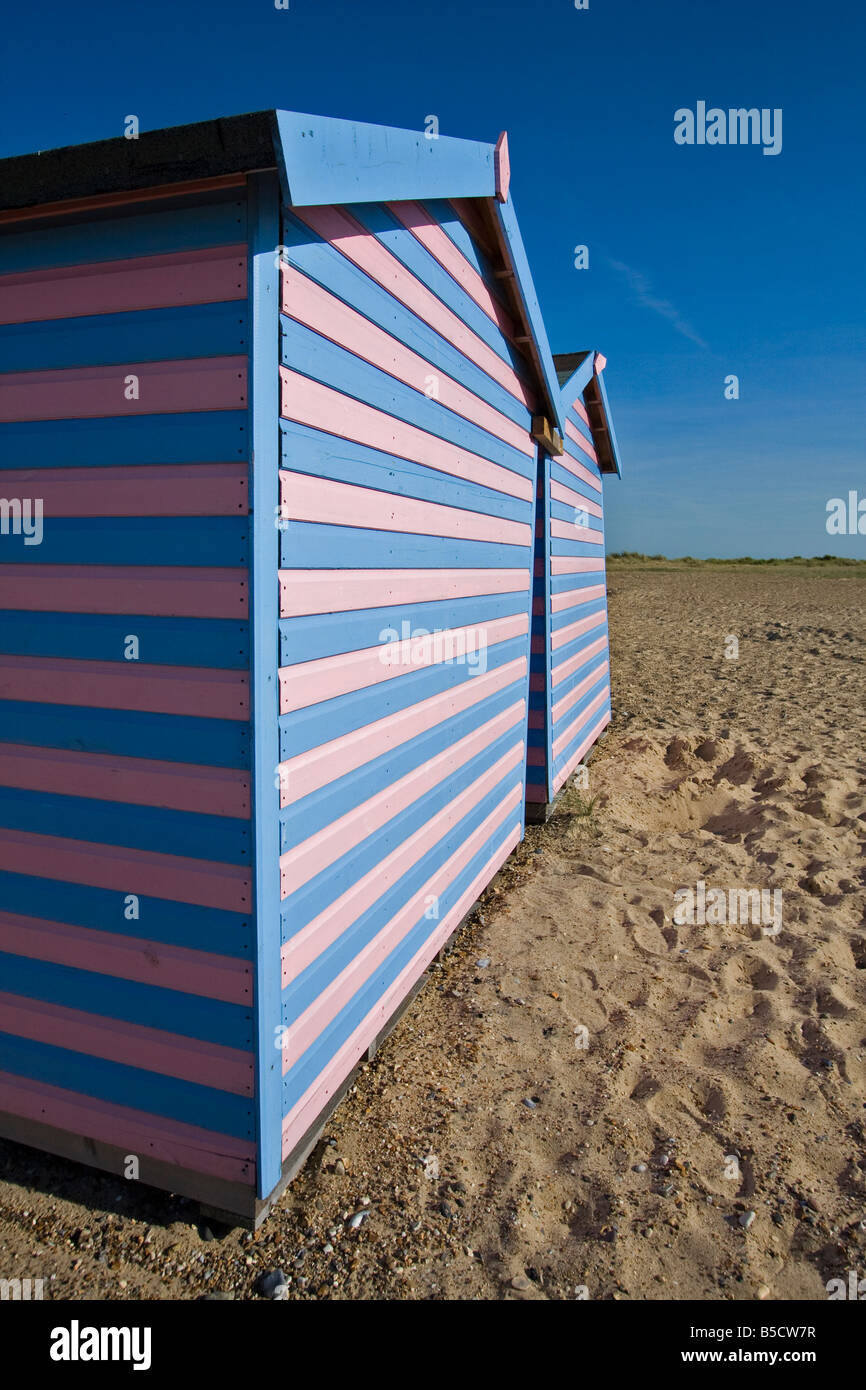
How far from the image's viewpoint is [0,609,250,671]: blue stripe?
2.43m

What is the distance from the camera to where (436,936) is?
4.30 m

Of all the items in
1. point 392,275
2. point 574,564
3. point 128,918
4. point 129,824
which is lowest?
point 128,918

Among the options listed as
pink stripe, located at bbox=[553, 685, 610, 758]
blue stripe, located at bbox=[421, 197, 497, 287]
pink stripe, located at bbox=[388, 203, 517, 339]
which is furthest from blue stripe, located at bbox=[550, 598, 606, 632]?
blue stripe, located at bbox=[421, 197, 497, 287]

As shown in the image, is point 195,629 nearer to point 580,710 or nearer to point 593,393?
point 580,710

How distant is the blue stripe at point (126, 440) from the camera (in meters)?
2.38

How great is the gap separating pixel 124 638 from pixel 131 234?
123 centimetres

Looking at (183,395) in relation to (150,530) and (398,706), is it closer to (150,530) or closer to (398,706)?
(150,530)

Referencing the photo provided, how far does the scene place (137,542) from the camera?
252 centimetres

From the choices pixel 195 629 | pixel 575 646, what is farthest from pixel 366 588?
pixel 575 646

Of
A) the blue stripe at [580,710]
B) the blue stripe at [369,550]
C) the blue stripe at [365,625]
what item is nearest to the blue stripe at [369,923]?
the blue stripe at [365,625]

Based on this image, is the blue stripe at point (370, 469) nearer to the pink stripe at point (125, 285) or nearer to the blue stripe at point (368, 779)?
the pink stripe at point (125, 285)

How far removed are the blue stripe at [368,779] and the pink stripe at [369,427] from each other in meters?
1.27
